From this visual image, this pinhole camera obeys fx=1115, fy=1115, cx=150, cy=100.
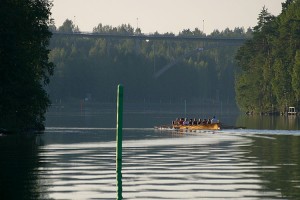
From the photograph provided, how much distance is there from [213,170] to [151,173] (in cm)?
276

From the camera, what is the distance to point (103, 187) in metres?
33.9

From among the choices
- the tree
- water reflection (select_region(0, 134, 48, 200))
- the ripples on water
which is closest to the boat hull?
the tree

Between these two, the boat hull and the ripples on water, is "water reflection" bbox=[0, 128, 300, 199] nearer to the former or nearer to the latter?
the ripples on water

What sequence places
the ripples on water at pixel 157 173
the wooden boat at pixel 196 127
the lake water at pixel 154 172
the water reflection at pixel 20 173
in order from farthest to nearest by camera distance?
the wooden boat at pixel 196 127
the lake water at pixel 154 172
the ripples on water at pixel 157 173
the water reflection at pixel 20 173

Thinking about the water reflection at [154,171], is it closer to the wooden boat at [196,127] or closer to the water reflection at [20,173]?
the water reflection at [20,173]

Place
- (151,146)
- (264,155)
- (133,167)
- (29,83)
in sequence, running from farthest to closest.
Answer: (29,83) < (151,146) < (264,155) < (133,167)

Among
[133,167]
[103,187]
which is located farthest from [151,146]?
[103,187]

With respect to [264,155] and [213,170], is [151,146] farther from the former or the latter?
[213,170]

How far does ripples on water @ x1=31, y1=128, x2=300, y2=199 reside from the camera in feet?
106

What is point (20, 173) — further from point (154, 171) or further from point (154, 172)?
point (154, 171)

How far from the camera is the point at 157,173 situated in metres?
40.0

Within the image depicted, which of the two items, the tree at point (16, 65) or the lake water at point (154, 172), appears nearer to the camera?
the lake water at point (154, 172)

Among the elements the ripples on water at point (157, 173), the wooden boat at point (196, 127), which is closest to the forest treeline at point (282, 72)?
the wooden boat at point (196, 127)

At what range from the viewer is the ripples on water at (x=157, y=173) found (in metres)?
32.2
